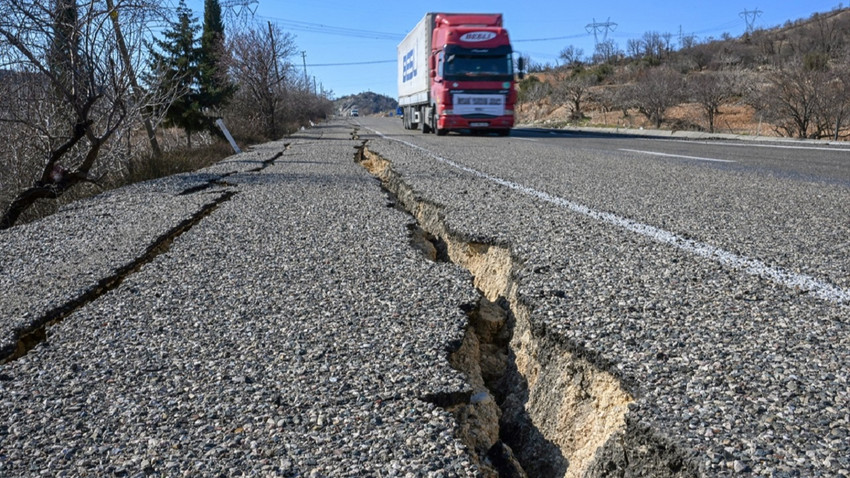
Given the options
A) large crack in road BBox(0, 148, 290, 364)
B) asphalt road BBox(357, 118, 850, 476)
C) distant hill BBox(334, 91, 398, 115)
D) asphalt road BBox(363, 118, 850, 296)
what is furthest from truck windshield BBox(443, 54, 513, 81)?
distant hill BBox(334, 91, 398, 115)

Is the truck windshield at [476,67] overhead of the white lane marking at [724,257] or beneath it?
overhead

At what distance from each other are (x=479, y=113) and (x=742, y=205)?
1358cm

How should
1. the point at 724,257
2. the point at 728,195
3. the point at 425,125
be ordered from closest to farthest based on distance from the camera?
the point at 724,257, the point at 728,195, the point at 425,125

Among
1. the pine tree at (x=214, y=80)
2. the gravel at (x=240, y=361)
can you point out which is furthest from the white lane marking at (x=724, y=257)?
the pine tree at (x=214, y=80)

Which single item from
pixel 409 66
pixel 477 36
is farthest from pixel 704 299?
pixel 409 66

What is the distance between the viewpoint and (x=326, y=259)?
319cm

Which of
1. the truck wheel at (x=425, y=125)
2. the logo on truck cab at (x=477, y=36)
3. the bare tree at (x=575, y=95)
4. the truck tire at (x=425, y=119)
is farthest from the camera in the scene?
the bare tree at (x=575, y=95)

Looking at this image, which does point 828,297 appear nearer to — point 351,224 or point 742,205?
point 742,205

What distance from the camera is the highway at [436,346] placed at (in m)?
1.46

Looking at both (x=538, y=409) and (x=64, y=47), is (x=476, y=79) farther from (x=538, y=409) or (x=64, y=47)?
(x=538, y=409)

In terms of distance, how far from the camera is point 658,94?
26.8m

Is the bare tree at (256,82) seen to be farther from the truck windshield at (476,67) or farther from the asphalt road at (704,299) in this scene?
the asphalt road at (704,299)

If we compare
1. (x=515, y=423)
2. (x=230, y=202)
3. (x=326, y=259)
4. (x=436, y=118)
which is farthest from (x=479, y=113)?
(x=515, y=423)

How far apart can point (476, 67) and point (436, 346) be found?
53.2ft
